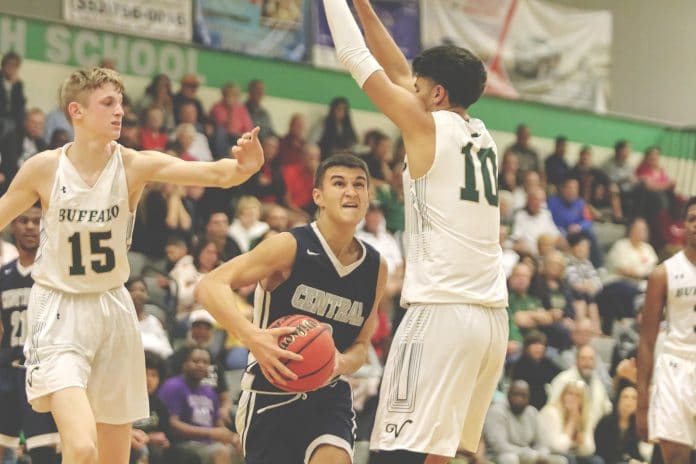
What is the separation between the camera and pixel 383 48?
20.5 feet

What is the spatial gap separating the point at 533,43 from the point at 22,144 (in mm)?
8904

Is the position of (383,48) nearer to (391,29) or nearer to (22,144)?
(22,144)

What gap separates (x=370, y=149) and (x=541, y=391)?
4.52m

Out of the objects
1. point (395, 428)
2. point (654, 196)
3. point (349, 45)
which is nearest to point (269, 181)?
point (654, 196)

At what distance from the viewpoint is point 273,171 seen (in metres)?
14.6

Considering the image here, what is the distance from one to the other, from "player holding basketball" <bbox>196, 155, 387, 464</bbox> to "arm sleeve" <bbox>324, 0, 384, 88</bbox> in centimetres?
71

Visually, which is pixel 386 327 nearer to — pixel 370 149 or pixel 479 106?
pixel 370 149

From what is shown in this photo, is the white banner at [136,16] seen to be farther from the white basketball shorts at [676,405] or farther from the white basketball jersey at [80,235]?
the white basketball jersey at [80,235]

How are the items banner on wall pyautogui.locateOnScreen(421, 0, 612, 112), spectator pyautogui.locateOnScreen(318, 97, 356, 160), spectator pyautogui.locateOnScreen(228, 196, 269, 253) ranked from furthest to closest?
banner on wall pyautogui.locateOnScreen(421, 0, 612, 112) → spectator pyautogui.locateOnScreen(318, 97, 356, 160) → spectator pyautogui.locateOnScreen(228, 196, 269, 253)

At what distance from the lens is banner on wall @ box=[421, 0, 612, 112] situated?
59.2 feet

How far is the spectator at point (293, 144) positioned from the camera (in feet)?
49.1

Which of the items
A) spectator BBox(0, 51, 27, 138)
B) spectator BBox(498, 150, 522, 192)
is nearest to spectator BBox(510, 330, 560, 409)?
spectator BBox(498, 150, 522, 192)

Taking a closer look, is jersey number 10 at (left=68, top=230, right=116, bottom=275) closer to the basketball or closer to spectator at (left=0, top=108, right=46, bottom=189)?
the basketball

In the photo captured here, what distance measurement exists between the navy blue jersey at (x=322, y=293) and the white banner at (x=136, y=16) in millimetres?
9252
